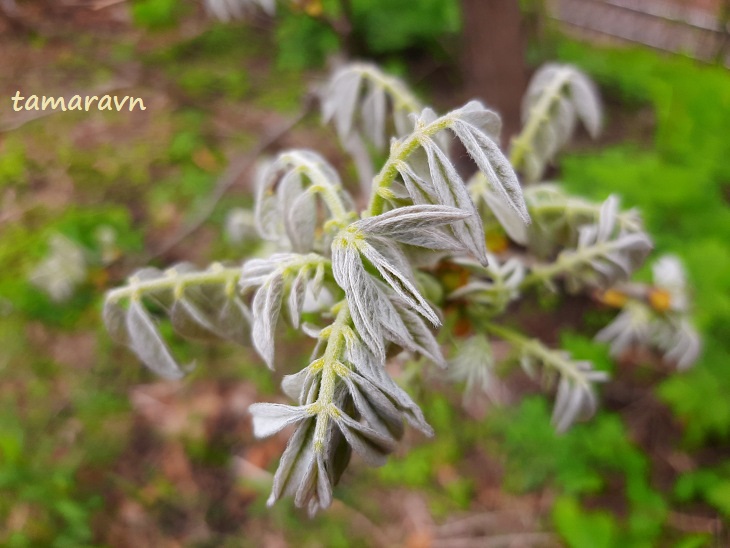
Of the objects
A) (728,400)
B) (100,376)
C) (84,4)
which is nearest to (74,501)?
(100,376)

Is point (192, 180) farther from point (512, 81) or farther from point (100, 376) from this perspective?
point (512, 81)

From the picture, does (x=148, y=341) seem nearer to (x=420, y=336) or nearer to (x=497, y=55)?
(x=420, y=336)

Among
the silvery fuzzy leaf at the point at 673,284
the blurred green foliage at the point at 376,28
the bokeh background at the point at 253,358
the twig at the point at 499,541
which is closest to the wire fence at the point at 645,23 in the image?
the bokeh background at the point at 253,358

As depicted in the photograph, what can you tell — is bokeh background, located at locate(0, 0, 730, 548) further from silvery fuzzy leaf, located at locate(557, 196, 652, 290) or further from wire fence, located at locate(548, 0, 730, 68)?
wire fence, located at locate(548, 0, 730, 68)

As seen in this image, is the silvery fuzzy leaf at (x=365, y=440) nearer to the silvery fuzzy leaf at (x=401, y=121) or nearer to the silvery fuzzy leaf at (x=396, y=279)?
the silvery fuzzy leaf at (x=396, y=279)

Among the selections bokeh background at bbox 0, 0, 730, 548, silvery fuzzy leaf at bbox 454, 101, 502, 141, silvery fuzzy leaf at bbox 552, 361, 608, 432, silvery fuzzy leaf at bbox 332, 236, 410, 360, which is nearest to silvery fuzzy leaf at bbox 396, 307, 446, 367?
silvery fuzzy leaf at bbox 332, 236, 410, 360
